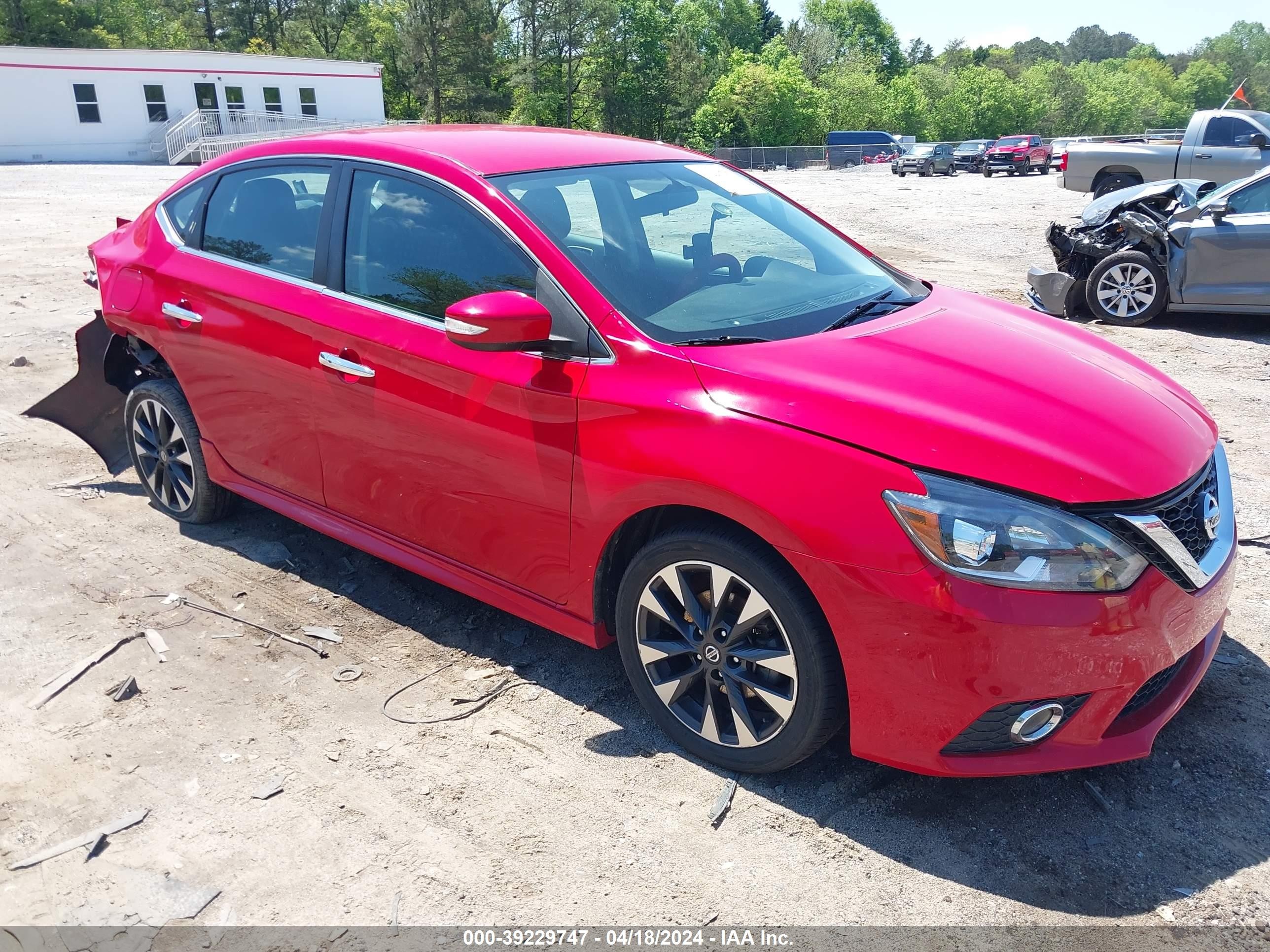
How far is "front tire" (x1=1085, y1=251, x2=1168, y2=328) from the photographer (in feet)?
31.0

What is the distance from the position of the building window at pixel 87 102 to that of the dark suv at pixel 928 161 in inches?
1285

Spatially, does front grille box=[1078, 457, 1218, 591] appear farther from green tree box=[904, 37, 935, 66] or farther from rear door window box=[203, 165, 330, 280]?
green tree box=[904, 37, 935, 66]

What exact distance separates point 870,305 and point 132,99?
147 ft

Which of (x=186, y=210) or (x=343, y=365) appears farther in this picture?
(x=186, y=210)

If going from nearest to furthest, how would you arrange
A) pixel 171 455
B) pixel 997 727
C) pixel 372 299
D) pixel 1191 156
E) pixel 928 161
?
pixel 997 727, pixel 372 299, pixel 171 455, pixel 1191 156, pixel 928 161

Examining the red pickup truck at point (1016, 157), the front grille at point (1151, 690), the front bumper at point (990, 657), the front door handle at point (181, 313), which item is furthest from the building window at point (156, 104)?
the front grille at point (1151, 690)

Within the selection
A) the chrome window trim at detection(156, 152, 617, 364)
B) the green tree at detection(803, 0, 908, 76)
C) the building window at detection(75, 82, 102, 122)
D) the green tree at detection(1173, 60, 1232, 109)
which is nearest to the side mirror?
the chrome window trim at detection(156, 152, 617, 364)

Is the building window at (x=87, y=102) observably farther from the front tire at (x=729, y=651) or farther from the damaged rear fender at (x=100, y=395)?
the front tire at (x=729, y=651)

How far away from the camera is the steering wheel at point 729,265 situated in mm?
3588

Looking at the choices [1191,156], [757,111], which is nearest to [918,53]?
[757,111]

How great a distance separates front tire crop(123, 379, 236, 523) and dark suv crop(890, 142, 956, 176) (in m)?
40.6

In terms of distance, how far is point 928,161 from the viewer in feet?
134

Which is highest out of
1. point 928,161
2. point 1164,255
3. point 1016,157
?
point 1164,255

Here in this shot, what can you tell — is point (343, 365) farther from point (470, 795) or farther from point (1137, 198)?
point (1137, 198)
